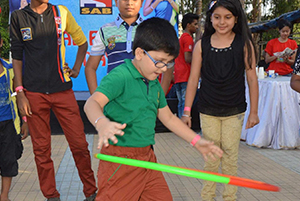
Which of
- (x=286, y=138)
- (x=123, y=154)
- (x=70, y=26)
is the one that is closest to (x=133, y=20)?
(x=70, y=26)

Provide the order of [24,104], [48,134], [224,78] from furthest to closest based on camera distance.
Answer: [48,134] < [24,104] < [224,78]

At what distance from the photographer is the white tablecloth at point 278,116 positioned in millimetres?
6410

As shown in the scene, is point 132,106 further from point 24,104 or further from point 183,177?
point 183,177

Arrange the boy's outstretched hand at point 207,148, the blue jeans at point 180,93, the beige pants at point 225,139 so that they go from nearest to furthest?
the boy's outstretched hand at point 207,148 < the beige pants at point 225,139 < the blue jeans at point 180,93

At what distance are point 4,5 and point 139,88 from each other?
78.3 feet

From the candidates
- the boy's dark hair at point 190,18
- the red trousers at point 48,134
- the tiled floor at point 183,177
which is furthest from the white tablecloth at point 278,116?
the red trousers at point 48,134

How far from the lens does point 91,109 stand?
202 centimetres

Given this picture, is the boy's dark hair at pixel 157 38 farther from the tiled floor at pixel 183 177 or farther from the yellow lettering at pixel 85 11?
the yellow lettering at pixel 85 11

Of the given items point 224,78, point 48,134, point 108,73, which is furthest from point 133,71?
point 48,134

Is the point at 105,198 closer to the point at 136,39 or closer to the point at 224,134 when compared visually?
the point at 136,39

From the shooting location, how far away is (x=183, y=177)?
4.95m

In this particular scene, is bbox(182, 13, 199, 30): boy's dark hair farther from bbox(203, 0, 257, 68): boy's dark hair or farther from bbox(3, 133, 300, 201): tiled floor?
bbox(203, 0, 257, 68): boy's dark hair

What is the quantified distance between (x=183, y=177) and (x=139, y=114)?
9.00 feet

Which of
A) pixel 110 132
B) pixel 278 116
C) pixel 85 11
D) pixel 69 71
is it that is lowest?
pixel 278 116
